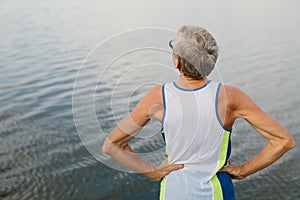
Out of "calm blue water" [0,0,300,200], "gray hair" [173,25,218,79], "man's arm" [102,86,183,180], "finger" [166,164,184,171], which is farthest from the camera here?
"calm blue water" [0,0,300,200]

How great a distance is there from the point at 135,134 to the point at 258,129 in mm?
835

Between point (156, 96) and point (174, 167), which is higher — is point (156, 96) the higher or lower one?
the higher one

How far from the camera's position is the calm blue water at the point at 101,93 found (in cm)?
315

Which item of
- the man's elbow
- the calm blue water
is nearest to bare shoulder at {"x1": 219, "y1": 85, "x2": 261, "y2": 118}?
the calm blue water

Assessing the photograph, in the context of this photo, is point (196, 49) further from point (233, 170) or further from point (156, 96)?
point (233, 170)

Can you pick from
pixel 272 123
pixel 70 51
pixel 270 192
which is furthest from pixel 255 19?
pixel 272 123

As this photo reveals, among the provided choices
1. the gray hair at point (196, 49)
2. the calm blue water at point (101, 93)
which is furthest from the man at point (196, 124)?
the calm blue water at point (101, 93)

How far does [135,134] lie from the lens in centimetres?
261

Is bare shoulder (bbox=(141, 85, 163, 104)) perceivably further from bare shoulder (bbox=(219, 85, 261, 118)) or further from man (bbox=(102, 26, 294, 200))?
bare shoulder (bbox=(219, 85, 261, 118))

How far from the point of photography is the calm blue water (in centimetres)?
315

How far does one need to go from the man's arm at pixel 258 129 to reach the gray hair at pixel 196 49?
0.22m

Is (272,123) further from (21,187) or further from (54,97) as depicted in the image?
(54,97)

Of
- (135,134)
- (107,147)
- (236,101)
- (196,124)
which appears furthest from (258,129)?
(107,147)

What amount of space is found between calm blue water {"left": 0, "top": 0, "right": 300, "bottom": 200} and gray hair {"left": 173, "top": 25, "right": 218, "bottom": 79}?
0.19 meters
